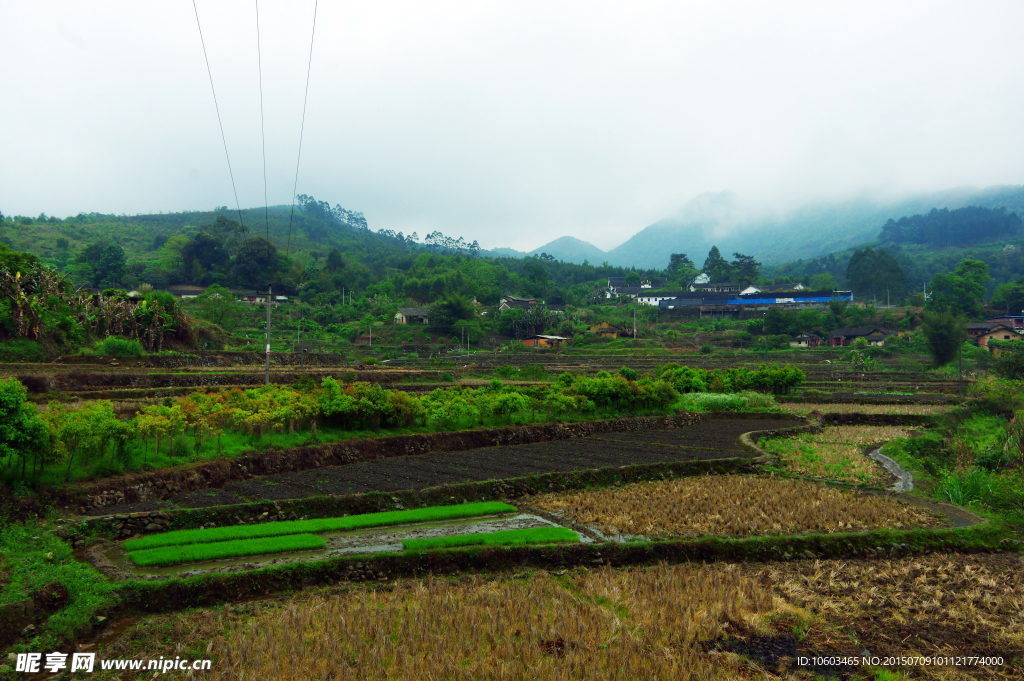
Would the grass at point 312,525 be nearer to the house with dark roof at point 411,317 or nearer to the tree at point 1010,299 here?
the house with dark roof at point 411,317

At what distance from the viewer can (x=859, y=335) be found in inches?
2557

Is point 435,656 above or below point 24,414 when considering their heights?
below

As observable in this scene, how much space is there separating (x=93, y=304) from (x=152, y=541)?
2905 cm

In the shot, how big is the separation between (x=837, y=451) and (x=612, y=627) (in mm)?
17599

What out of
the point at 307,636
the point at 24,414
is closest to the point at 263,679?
the point at 307,636

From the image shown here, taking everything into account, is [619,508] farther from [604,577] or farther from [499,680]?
[499,680]

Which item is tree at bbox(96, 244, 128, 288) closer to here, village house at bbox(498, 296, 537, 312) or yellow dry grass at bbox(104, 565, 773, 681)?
village house at bbox(498, 296, 537, 312)

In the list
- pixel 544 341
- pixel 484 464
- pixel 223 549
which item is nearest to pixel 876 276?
pixel 544 341

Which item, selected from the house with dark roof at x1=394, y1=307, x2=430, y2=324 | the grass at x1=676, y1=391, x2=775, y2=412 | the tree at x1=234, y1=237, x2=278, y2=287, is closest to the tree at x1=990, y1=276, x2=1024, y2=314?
the grass at x1=676, y1=391, x2=775, y2=412

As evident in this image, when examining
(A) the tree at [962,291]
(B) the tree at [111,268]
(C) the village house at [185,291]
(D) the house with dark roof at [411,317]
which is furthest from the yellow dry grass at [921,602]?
(B) the tree at [111,268]

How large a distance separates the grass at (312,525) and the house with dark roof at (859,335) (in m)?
63.5

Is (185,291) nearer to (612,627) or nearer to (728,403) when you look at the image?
(728,403)

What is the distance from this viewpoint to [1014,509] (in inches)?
534

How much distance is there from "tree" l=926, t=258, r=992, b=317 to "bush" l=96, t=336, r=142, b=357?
8081 cm
